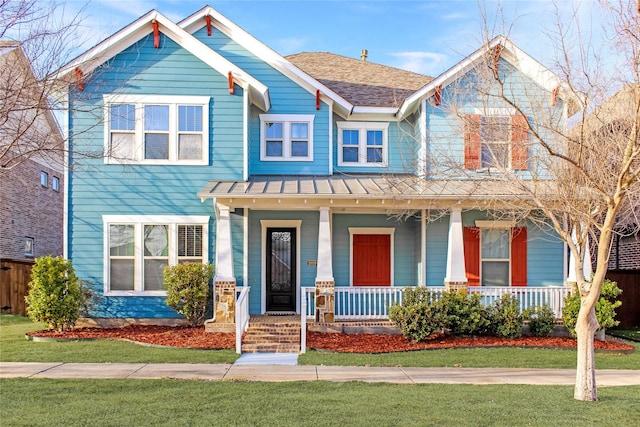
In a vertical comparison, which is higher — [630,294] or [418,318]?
[630,294]

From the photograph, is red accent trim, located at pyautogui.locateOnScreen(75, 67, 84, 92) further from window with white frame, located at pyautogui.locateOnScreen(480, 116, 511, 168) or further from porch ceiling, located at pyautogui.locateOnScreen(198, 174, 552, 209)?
window with white frame, located at pyautogui.locateOnScreen(480, 116, 511, 168)

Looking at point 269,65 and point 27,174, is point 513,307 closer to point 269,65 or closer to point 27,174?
point 269,65

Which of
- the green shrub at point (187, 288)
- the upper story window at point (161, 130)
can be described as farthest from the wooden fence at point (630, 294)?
the upper story window at point (161, 130)

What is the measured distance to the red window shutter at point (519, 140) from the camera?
28.1ft

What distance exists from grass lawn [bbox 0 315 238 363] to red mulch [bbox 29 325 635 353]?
406mm

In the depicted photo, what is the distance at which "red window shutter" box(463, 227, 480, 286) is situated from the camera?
572 inches

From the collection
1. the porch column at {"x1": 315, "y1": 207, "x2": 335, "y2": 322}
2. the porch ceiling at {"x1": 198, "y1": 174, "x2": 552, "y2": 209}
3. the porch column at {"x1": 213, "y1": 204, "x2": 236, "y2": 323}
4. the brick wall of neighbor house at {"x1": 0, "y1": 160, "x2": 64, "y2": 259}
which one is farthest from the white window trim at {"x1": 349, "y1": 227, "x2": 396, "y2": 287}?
the brick wall of neighbor house at {"x1": 0, "y1": 160, "x2": 64, "y2": 259}

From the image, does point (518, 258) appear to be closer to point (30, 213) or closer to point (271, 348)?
point (271, 348)

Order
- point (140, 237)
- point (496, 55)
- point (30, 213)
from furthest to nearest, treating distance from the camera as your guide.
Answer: point (30, 213)
point (140, 237)
point (496, 55)

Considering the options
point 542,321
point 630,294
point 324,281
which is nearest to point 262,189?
point 324,281

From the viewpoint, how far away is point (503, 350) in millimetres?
11328

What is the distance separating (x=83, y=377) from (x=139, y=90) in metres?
7.70

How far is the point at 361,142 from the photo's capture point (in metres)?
15.6

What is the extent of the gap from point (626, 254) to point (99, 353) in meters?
15.9
